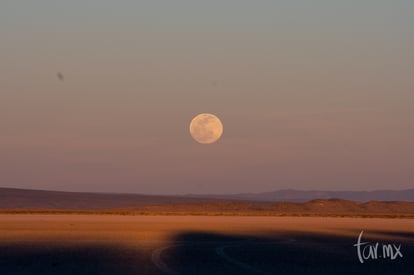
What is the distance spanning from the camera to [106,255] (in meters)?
35.7

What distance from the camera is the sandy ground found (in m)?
31.0

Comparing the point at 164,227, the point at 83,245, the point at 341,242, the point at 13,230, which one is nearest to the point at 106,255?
the point at 83,245

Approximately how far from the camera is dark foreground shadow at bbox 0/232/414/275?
99.8 ft

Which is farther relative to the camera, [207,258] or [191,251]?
[191,251]

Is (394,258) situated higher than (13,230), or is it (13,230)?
(13,230)

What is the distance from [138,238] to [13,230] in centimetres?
1080

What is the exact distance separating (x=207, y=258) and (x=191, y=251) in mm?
3293

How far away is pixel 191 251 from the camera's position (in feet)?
126

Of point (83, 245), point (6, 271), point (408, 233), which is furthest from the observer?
point (408, 233)

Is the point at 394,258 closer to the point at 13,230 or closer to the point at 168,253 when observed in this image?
the point at 168,253

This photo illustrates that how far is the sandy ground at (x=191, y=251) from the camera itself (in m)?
31.0

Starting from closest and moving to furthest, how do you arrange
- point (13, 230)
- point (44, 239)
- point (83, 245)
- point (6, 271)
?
point (6, 271) < point (83, 245) < point (44, 239) < point (13, 230)

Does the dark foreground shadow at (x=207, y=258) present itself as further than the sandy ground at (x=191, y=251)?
No

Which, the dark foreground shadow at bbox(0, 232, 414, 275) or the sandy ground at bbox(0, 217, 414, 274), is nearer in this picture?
the dark foreground shadow at bbox(0, 232, 414, 275)
